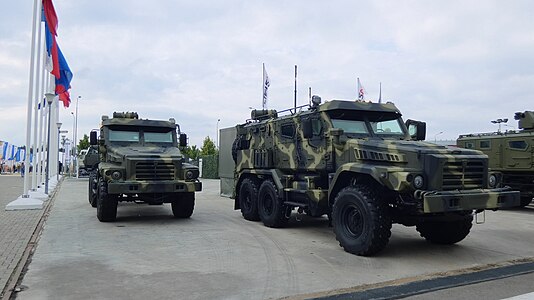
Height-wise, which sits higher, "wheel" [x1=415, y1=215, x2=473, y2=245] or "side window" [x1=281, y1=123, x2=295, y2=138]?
"side window" [x1=281, y1=123, x2=295, y2=138]

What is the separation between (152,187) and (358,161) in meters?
4.74

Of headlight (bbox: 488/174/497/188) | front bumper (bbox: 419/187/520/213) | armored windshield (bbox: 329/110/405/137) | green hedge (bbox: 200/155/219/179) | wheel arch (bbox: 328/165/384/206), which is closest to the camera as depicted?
front bumper (bbox: 419/187/520/213)

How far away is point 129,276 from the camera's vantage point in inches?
237

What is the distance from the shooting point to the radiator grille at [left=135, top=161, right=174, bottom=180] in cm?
1034

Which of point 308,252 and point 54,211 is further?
point 54,211

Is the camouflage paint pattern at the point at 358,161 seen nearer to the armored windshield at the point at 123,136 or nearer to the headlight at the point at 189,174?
the headlight at the point at 189,174

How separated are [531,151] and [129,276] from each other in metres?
12.7

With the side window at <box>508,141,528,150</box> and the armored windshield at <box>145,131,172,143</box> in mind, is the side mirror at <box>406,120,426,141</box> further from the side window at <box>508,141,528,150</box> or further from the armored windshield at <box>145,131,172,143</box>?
the side window at <box>508,141,528,150</box>

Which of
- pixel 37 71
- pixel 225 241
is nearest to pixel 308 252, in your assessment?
pixel 225 241

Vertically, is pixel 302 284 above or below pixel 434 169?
below

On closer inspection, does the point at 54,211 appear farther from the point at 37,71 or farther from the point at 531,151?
the point at 531,151

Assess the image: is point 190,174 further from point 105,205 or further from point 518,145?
point 518,145

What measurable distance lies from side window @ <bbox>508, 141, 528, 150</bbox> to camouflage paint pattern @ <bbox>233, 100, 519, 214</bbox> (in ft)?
24.3

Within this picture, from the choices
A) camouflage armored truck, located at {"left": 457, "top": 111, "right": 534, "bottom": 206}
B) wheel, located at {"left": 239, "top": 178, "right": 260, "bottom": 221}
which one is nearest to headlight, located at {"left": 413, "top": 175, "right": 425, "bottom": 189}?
wheel, located at {"left": 239, "top": 178, "right": 260, "bottom": 221}
